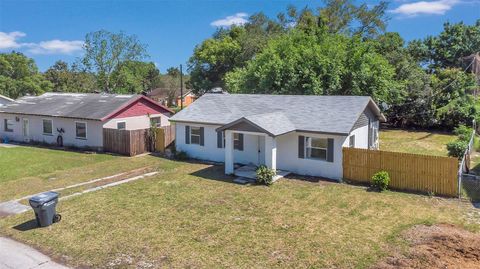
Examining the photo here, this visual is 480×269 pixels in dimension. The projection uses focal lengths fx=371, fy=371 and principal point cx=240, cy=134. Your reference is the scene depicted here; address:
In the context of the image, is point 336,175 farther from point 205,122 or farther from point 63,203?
point 63,203

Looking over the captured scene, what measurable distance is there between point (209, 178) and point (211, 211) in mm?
4719

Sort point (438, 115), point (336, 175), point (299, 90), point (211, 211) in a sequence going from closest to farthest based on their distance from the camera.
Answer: point (211, 211)
point (336, 175)
point (299, 90)
point (438, 115)

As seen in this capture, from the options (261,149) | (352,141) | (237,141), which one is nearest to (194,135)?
(237,141)

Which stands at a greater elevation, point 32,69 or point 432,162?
point 32,69

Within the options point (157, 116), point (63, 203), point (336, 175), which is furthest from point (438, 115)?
point (63, 203)

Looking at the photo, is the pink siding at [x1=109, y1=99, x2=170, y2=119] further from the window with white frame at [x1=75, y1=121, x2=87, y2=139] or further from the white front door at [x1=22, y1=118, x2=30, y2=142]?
the white front door at [x1=22, y1=118, x2=30, y2=142]

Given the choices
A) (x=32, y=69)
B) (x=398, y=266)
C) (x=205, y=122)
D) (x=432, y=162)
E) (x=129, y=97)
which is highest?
(x=32, y=69)

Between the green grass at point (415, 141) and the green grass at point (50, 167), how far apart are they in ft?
55.5

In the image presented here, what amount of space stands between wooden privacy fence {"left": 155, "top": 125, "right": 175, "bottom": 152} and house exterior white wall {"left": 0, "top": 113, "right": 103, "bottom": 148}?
151 inches

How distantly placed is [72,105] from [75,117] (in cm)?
366

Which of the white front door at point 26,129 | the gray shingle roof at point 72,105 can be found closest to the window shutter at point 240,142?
the gray shingle roof at point 72,105

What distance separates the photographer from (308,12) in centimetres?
4912

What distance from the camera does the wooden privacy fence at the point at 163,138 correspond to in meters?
24.6

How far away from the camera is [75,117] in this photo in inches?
1000
